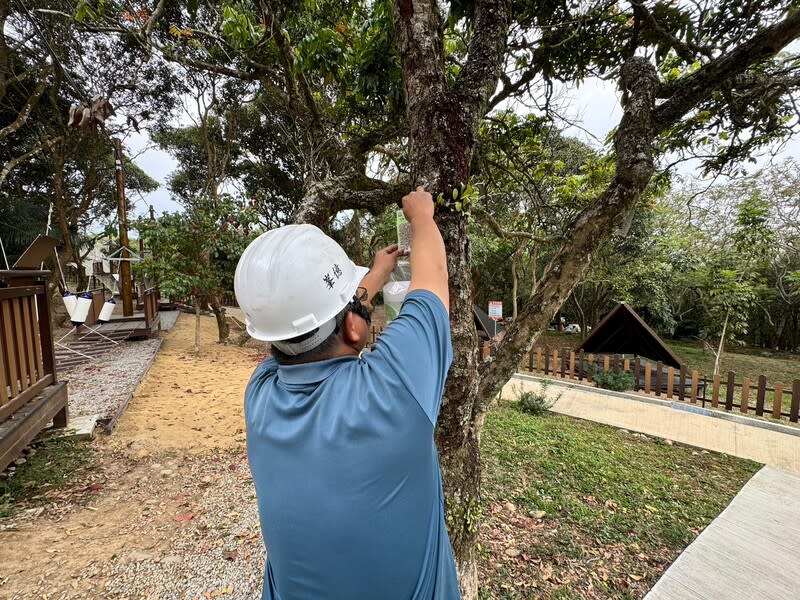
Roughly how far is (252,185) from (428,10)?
13137mm

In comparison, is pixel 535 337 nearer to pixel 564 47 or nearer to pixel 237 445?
pixel 564 47

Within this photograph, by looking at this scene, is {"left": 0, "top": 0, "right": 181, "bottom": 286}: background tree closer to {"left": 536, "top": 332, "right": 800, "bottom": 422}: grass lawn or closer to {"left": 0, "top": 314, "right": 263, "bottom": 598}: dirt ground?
{"left": 0, "top": 314, "right": 263, "bottom": 598}: dirt ground

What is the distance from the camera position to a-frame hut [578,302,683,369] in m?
7.71

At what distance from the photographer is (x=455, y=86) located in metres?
1.77

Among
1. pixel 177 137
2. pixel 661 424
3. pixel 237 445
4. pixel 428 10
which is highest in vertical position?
pixel 177 137

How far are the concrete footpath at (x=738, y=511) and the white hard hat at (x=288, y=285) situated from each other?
2875 millimetres

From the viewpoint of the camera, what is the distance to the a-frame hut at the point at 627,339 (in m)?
7.71

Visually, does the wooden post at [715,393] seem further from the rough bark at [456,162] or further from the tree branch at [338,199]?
the tree branch at [338,199]

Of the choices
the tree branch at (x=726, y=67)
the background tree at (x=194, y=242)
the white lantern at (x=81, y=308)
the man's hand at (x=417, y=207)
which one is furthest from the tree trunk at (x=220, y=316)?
the tree branch at (x=726, y=67)

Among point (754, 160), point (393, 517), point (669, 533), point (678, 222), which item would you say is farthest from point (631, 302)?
point (393, 517)

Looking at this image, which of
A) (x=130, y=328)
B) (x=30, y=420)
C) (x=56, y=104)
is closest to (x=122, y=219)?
(x=130, y=328)

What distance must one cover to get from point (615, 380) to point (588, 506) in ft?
16.9

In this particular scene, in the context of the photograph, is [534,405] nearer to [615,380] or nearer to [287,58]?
[615,380]

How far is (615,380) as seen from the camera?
7.69 m
